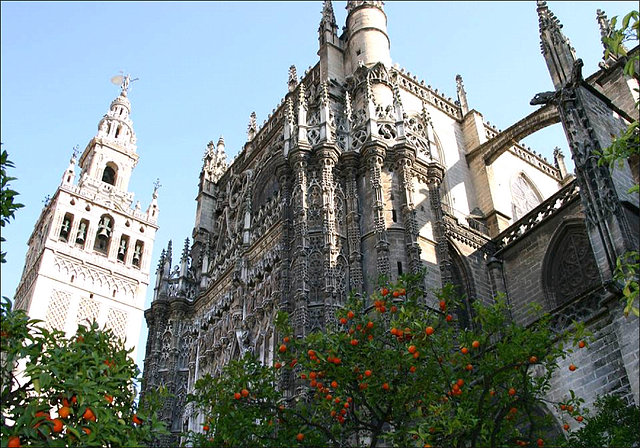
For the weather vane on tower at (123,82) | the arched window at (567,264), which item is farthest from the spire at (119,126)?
the arched window at (567,264)

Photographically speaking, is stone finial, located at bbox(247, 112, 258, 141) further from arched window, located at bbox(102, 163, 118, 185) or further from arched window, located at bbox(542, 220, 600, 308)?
arched window, located at bbox(102, 163, 118, 185)

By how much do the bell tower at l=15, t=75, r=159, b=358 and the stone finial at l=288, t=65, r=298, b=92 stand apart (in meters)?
18.5

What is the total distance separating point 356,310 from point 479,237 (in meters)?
10.1

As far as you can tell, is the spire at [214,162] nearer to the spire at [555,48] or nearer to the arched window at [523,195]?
the arched window at [523,195]

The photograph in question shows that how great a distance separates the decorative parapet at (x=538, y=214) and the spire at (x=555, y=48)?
8.46 ft

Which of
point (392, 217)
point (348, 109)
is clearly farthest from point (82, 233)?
point (392, 217)

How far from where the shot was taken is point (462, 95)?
27844 mm

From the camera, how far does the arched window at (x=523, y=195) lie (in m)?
25.3

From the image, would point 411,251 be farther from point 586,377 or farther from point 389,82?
point 389,82

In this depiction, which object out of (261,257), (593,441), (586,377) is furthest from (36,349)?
(261,257)

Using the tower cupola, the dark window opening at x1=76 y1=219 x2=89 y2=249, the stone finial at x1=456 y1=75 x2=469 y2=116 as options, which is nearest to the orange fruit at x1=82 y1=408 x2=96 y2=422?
the tower cupola

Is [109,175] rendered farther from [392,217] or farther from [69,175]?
[392,217]

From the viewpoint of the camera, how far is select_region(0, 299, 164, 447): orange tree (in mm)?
7848

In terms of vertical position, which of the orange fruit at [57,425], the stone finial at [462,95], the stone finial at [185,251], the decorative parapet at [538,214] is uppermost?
the stone finial at [462,95]
